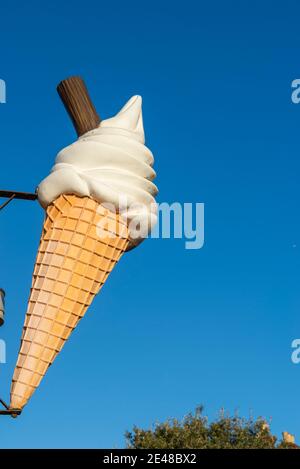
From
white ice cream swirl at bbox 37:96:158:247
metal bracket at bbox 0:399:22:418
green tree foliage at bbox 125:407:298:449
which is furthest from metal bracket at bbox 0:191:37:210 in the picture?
green tree foliage at bbox 125:407:298:449

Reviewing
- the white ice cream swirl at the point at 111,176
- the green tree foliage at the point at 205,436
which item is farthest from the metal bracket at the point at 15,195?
the green tree foliage at the point at 205,436

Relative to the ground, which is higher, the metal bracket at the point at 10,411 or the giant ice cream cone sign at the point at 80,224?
the giant ice cream cone sign at the point at 80,224

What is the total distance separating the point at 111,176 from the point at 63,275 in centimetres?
132

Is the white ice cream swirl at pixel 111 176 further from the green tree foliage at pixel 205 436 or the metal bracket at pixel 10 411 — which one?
the green tree foliage at pixel 205 436

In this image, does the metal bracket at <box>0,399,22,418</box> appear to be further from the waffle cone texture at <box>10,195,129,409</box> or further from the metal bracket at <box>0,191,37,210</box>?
the metal bracket at <box>0,191,37,210</box>

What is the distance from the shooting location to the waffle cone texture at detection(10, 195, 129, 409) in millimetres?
7402

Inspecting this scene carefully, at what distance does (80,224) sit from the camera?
7977 mm

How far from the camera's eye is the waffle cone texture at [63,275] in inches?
291

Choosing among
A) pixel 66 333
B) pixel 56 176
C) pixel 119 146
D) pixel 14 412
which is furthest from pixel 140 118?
pixel 14 412

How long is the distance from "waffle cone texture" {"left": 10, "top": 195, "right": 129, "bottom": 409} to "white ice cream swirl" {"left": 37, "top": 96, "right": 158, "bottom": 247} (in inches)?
5.1

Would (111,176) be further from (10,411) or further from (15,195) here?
(10,411)

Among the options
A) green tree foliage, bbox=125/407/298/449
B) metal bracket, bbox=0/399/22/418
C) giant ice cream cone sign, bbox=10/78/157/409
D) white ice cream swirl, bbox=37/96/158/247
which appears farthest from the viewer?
green tree foliage, bbox=125/407/298/449

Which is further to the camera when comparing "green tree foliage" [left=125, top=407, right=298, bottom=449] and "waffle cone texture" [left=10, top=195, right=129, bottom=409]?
"green tree foliage" [left=125, top=407, right=298, bottom=449]

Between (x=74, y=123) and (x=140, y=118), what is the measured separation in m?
0.89
